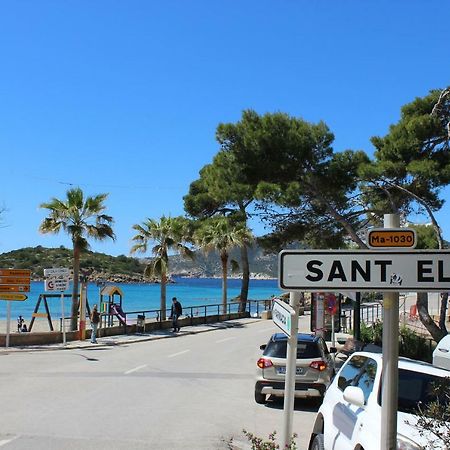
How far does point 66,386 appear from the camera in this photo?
45.8 feet

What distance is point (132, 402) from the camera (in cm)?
1195

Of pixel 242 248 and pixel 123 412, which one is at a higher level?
pixel 242 248

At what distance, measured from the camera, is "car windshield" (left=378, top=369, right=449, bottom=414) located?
18.6ft

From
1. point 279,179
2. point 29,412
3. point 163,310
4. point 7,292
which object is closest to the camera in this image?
point 29,412

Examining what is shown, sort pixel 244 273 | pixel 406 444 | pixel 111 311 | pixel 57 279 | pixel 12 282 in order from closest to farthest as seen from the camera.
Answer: pixel 406 444 < pixel 12 282 < pixel 57 279 < pixel 111 311 < pixel 244 273

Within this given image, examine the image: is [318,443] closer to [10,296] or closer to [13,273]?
[10,296]

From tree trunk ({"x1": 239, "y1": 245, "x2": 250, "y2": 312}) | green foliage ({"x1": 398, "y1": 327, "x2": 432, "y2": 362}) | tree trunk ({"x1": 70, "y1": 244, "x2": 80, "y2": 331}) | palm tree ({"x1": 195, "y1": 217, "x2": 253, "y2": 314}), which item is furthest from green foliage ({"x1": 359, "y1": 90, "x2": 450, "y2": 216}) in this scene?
tree trunk ({"x1": 239, "y1": 245, "x2": 250, "y2": 312})

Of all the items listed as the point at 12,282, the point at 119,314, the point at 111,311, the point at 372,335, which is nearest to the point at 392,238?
the point at 372,335

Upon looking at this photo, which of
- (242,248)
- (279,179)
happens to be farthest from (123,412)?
(242,248)

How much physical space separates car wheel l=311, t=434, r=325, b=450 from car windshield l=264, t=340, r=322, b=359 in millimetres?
6201

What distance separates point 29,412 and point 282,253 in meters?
8.44

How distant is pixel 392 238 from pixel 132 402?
362 inches

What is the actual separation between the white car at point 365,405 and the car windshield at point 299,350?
19.1 feet

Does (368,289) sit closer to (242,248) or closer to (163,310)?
(163,310)
